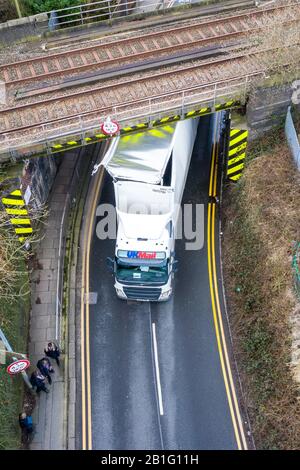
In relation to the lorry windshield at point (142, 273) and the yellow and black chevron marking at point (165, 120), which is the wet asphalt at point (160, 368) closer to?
the lorry windshield at point (142, 273)

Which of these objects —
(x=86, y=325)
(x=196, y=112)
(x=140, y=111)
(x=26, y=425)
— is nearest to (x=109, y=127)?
(x=140, y=111)

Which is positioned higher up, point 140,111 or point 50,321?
point 140,111

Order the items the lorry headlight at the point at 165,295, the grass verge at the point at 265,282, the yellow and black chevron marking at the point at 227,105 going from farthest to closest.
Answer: the yellow and black chevron marking at the point at 227,105
the lorry headlight at the point at 165,295
the grass verge at the point at 265,282

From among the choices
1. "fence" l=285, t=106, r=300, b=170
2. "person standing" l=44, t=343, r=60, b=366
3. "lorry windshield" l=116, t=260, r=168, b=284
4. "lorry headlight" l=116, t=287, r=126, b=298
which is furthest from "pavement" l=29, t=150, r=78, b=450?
"fence" l=285, t=106, r=300, b=170

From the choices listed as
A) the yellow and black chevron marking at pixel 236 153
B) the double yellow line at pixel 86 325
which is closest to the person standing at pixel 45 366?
the double yellow line at pixel 86 325

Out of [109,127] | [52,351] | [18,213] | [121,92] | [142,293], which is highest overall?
[121,92]

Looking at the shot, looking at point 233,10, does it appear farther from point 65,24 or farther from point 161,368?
point 161,368

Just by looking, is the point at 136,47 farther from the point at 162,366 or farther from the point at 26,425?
the point at 26,425
